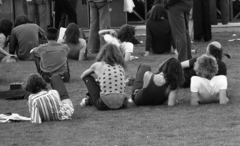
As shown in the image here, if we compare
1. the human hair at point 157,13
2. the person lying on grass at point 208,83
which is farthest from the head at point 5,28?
the person lying on grass at point 208,83

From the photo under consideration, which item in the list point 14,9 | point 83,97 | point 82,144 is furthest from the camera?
point 14,9

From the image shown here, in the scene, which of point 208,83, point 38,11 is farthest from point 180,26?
point 38,11

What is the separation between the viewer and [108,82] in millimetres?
8797

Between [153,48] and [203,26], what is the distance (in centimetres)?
214

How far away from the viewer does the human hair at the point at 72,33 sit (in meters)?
13.1

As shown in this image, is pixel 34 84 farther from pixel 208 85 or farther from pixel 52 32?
pixel 52 32

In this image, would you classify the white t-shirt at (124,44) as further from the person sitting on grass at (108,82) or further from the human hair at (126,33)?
the person sitting on grass at (108,82)

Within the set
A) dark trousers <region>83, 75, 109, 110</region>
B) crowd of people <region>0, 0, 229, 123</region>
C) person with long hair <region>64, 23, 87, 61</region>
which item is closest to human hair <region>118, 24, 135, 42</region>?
person with long hair <region>64, 23, 87, 61</region>

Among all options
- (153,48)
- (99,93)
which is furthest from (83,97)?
(153,48)

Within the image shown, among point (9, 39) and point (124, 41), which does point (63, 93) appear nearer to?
point (124, 41)

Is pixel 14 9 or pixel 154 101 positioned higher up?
pixel 14 9

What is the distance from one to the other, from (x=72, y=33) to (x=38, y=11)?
348cm

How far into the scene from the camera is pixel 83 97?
32.9 ft

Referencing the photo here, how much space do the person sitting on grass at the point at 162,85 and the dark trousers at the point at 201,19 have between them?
708 centimetres
